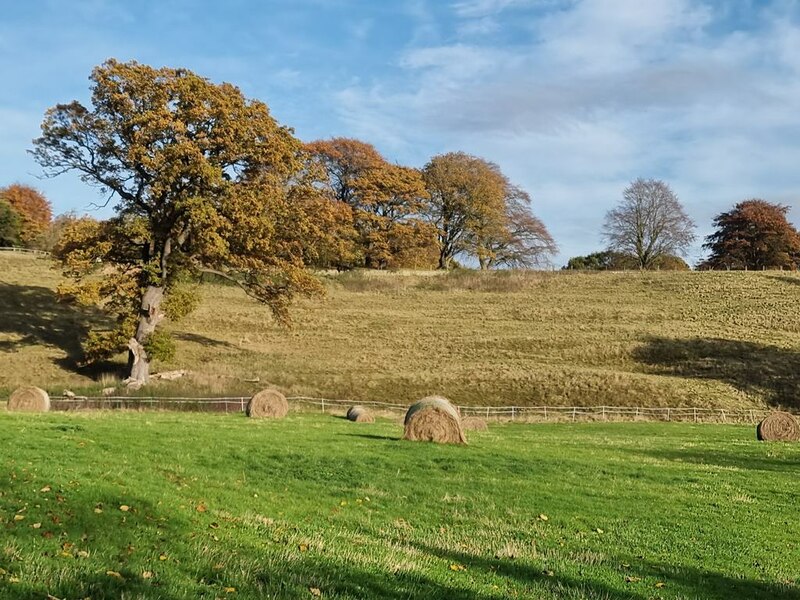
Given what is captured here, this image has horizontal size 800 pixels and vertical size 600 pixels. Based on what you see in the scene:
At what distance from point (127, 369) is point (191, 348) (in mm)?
7922

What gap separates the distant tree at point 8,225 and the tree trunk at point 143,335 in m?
56.6

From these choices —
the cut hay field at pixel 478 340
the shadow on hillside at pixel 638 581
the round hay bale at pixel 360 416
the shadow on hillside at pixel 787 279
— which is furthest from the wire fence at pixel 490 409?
the shadow on hillside at pixel 787 279

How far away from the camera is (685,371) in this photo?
1998 inches

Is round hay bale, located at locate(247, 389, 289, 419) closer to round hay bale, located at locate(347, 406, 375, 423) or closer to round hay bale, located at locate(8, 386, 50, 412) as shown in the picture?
round hay bale, located at locate(347, 406, 375, 423)

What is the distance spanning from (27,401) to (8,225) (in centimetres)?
7027

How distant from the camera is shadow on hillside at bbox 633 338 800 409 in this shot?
153ft

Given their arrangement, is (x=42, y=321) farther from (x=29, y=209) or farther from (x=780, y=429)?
(x=29, y=209)

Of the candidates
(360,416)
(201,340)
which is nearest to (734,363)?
(360,416)

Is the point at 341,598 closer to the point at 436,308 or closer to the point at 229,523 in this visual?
the point at 229,523

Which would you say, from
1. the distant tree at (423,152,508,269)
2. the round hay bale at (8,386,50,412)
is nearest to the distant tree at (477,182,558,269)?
the distant tree at (423,152,508,269)

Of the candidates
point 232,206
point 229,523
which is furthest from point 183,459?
point 232,206

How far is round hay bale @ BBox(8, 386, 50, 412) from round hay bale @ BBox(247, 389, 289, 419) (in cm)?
761

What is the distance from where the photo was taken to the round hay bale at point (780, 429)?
88.3ft

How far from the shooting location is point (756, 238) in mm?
100688
